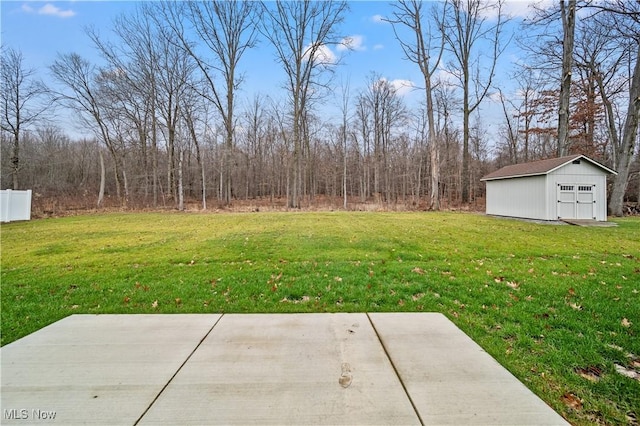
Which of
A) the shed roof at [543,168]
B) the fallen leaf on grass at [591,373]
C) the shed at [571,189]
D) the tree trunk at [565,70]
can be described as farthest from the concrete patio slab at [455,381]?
the tree trunk at [565,70]

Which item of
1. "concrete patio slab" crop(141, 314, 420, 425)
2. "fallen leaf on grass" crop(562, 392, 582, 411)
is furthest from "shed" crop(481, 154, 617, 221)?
"concrete patio slab" crop(141, 314, 420, 425)

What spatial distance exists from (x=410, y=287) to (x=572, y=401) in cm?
235

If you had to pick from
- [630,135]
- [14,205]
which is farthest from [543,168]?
[14,205]

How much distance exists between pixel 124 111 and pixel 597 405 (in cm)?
2835

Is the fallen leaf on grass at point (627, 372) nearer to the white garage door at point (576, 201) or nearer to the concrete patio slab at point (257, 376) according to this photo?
the concrete patio slab at point (257, 376)

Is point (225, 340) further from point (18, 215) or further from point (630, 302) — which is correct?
point (18, 215)

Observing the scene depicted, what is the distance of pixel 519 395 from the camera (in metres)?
1.96

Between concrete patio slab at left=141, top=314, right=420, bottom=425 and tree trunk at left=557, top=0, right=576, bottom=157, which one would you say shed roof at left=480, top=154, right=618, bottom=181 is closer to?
tree trunk at left=557, top=0, right=576, bottom=157

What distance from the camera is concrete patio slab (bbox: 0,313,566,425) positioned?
5.77 ft

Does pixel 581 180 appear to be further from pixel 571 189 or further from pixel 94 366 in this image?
pixel 94 366

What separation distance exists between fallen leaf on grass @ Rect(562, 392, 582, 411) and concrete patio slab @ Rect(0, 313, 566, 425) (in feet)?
0.69

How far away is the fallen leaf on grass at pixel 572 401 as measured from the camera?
1.91 m

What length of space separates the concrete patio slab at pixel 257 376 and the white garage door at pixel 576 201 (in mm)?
13326

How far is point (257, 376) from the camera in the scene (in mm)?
2129
